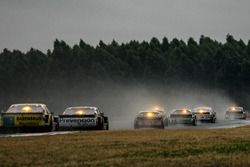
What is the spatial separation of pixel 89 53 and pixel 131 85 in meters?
11.0

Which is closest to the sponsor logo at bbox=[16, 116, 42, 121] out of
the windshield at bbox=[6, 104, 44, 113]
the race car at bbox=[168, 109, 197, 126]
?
the windshield at bbox=[6, 104, 44, 113]

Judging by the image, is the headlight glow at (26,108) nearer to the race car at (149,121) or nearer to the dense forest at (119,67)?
the race car at (149,121)

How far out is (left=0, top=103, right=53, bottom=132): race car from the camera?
1224 inches

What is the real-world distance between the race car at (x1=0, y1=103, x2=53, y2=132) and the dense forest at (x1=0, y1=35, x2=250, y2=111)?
299 ft

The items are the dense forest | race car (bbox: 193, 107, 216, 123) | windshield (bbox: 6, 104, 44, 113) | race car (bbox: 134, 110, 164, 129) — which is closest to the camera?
windshield (bbox: 6, 104, 44, 113)

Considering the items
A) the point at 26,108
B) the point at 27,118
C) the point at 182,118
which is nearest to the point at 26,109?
the point at 26,108

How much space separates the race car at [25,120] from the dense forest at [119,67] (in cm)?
9117

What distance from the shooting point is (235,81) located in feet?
520

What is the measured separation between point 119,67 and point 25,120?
380ft

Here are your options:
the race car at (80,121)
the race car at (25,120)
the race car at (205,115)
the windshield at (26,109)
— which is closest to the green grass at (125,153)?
the race car at (25,120)

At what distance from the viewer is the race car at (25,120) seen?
3108 cm

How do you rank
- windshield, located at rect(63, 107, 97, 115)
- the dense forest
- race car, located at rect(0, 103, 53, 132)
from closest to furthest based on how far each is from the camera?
race car, located at rect(0, 103, 53, 132), windshield, located at rect(63, 107, 97, 115), the dense forest

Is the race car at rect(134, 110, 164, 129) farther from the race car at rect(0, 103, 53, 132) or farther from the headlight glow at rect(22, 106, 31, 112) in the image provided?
the headlight glow at rect(22, 106, 31, 112)

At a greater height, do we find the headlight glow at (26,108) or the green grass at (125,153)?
the headlight glow at (26,108)
